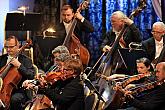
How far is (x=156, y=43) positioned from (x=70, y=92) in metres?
2.01

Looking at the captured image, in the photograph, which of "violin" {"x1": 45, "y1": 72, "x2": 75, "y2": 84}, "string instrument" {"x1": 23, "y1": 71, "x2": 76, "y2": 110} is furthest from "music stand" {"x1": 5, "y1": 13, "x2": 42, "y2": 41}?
"violin" {"x1": 45, "y1": 72, "x2": 75, "y2": 84}

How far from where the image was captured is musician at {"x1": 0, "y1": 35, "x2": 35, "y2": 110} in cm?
464

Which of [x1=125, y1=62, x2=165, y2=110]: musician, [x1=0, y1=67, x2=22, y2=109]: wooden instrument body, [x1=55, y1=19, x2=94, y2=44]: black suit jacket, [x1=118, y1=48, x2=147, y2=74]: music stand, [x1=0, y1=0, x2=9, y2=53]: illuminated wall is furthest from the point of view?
[x1=0, y1=0, x2=9, y2=53]: illuminated wall

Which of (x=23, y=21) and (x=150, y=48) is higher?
(x=23, y=21)

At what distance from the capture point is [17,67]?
4625 mm

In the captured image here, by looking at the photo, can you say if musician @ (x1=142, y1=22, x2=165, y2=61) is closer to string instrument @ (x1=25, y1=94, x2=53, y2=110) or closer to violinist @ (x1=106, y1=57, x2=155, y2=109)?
violinist @ (x1=106, y1=57, x2=155, y2=109)

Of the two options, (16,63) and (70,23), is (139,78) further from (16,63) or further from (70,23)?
(70,23)

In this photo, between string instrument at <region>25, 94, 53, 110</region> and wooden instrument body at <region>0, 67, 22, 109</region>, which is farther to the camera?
wooden instrument body at <region>0, 67, 22, 109</region>

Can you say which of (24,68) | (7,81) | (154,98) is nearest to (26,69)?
(24,68)

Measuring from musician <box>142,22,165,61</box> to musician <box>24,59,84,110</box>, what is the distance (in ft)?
5.78

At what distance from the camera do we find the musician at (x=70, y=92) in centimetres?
351

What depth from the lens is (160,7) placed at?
7172 mm

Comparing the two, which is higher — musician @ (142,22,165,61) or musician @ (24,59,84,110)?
musician @ (142,22,165,61)

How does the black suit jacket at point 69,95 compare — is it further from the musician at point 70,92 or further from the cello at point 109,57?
the cello at point 109,57
